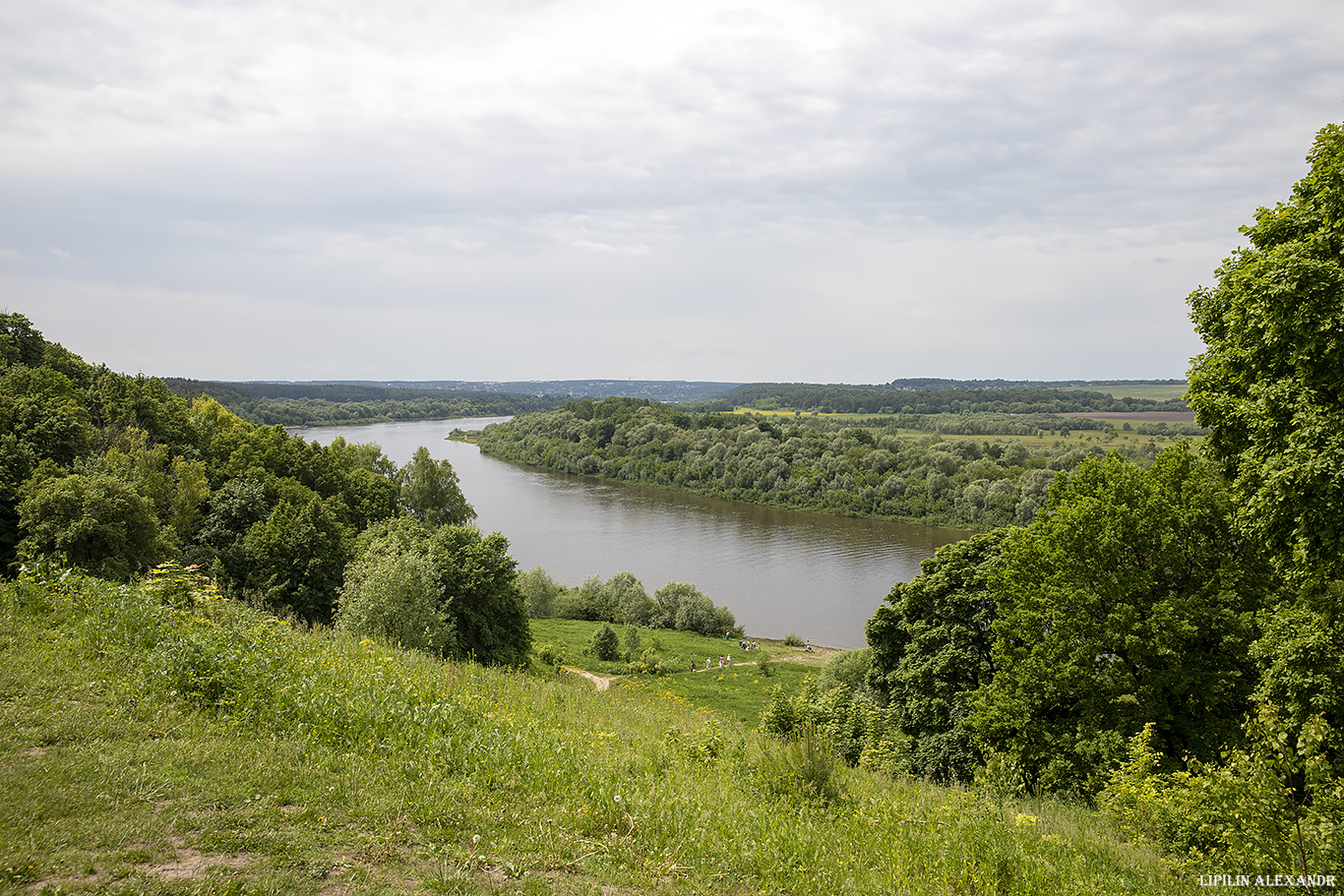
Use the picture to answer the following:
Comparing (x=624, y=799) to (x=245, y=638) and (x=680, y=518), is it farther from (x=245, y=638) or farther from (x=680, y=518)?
(x=680, y=518)

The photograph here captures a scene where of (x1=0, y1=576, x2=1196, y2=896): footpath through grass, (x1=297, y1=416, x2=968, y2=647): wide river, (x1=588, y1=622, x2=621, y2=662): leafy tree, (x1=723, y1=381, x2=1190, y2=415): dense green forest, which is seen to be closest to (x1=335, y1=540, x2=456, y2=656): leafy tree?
(x1=0, y1=576, x2=1196, y2=896): footpath through grass

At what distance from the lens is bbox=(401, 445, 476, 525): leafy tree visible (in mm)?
47219

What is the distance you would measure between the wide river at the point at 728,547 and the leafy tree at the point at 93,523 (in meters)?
29.5

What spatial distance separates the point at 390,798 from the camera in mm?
5156

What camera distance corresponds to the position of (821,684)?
25484mm

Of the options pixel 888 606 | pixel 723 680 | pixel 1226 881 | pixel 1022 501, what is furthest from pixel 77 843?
pixel 1022 501

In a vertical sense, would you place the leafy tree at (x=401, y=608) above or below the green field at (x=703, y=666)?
above

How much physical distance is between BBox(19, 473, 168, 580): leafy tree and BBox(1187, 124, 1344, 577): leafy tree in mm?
25766

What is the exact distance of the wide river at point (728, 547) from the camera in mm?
43344

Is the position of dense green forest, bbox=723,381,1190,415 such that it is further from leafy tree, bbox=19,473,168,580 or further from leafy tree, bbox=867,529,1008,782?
leafy tree, bbox=19,473,168,580

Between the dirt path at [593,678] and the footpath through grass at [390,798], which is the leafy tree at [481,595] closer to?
the dirt path at [593,678]

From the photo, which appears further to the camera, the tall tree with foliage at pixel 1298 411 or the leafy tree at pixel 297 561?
the leafy tree at pixel 297 561

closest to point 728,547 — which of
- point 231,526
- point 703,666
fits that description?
point 703,666

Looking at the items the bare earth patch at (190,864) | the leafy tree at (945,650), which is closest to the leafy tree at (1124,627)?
the leafy tree at (945,650)
